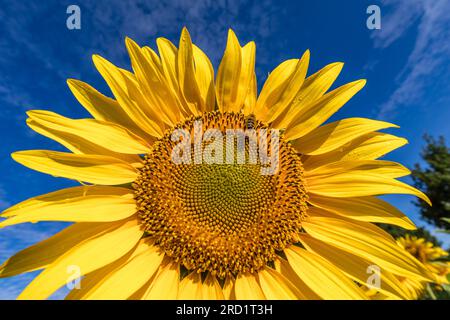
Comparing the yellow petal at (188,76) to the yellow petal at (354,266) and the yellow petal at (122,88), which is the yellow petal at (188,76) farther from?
the yellow petal at (354,266)

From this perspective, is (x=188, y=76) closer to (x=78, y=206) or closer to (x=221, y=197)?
(x=221, y=197)

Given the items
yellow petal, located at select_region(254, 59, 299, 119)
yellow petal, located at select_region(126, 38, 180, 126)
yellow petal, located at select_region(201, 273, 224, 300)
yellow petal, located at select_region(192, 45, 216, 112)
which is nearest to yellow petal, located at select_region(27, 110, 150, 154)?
yellow petal, located at select_region(126, 38, 180, 126)

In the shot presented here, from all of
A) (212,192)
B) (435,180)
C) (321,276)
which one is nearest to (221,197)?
(212,192)

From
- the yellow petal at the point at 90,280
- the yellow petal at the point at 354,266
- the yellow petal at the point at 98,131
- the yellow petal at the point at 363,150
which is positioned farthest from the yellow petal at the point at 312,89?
the yellow petal at the point at 90,280

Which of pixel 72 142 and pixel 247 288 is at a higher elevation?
pixel 72 142

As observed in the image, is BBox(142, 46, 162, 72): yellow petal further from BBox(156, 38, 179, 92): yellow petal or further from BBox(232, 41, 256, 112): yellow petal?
BBox(232, 41, 256, 112): yellow petal

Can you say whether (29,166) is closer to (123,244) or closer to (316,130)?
(123,244)
